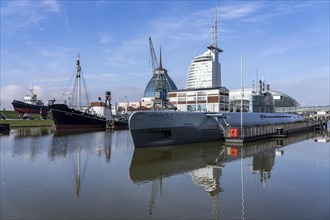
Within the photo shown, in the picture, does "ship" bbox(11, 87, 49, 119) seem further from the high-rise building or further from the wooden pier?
the high-rise building

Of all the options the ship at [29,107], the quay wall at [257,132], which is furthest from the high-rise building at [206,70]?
the quay wall at [257,132]

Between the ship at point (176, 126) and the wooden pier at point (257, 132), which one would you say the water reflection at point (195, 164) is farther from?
the wooden pier at point (257, 132)

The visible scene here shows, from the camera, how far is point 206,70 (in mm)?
177375

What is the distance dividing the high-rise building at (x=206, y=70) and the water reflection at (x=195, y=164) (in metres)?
141

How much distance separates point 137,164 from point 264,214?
42.5ft

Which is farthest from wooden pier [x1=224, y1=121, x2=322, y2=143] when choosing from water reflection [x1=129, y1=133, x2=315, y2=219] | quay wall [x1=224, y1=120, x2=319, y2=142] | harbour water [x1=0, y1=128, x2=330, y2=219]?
harbour water [x1=0, y1=128, x2=330, y2=219]

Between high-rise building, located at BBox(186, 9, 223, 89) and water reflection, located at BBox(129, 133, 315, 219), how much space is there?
462ft

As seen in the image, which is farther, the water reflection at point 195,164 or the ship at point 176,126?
the ship at point 176,126

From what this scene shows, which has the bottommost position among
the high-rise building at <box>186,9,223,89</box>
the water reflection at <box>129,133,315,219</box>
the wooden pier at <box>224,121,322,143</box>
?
the water reflection at <box>129,133,315,219</box>

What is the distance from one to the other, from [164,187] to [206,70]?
165 m

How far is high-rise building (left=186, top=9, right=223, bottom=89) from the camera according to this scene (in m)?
172

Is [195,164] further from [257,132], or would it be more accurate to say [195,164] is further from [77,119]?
[77,119]

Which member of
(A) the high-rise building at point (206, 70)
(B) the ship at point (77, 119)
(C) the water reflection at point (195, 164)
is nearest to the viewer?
(C) the water reflection at point (195, 164)

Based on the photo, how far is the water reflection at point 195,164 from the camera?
16516 mm
